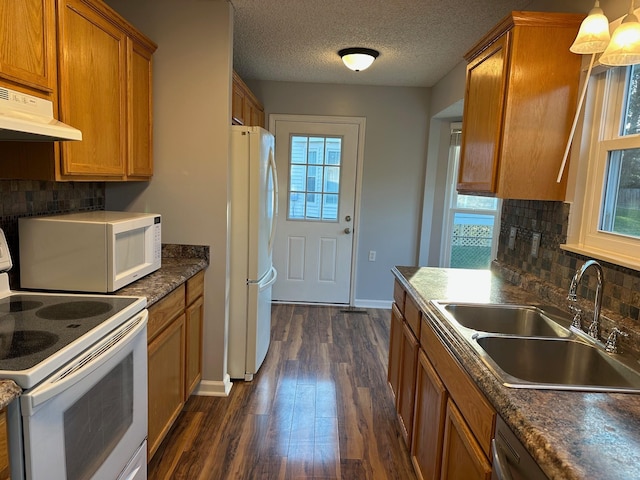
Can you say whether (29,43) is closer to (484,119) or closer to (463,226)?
(484,119)

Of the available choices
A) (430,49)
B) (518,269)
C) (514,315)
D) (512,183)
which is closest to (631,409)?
(514,315)

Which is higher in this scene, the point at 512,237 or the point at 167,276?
the point at 512,237

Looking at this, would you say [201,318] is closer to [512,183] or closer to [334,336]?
[334,336]

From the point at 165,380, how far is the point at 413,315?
122 cm

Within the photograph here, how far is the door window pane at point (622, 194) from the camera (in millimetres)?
1635

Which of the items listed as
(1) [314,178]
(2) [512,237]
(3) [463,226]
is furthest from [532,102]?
(1) [314,178]

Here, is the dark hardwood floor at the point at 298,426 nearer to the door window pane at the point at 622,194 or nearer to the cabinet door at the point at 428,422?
the cabinet door at the point at 428,422

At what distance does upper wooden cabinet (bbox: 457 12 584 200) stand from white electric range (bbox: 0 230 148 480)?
1.67 metres

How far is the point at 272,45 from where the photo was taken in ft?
10.7

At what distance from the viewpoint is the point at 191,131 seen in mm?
2543

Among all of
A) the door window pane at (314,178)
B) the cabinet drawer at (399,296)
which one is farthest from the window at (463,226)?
the cabinet drawer at (399,296)

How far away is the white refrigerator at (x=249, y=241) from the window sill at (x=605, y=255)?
171 centimetres

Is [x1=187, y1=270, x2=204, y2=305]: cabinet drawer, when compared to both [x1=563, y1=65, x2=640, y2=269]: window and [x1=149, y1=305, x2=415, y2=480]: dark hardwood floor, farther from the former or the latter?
[x1=563, y1=65, x2=640, y2=269]: window

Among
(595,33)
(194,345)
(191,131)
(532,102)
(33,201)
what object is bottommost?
(194,345)
